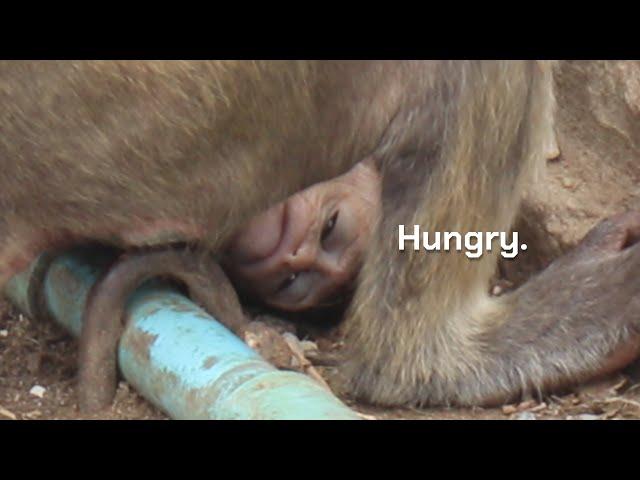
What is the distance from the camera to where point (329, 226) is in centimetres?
309

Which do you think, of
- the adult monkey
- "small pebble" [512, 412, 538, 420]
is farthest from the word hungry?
"small pebble" [512, 412, 538, 420]

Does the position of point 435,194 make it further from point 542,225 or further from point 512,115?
point 542,225

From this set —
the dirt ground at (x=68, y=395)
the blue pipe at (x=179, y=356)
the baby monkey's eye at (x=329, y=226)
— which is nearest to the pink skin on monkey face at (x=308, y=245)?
the baby monkey's eye at (x=329, y=226)

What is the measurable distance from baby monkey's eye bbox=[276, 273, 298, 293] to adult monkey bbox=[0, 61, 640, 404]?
192 mm

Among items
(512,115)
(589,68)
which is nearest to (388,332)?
(512,115)

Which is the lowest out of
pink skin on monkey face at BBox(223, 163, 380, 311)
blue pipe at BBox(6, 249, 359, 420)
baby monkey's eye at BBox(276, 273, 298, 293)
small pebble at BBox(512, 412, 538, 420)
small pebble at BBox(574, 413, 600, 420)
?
small pebble at BBox(512, 412, 538, 420)

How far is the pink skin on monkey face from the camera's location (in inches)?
119

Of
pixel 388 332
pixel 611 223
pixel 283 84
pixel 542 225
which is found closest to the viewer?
pixel 283 84

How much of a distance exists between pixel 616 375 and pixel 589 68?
2.50ft

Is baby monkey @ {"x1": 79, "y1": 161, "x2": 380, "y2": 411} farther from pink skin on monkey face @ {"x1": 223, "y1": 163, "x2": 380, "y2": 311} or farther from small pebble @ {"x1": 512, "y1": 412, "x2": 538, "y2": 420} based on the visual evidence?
small pebble @ {"x1": 512, "y1": 412, "x2": 538, "y2": 420}

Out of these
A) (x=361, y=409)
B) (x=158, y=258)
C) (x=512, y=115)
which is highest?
(x=512, y=115)

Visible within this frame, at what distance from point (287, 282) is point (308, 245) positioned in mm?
94

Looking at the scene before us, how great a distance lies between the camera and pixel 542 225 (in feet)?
11.4

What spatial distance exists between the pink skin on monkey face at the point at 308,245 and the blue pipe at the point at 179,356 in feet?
0.98
